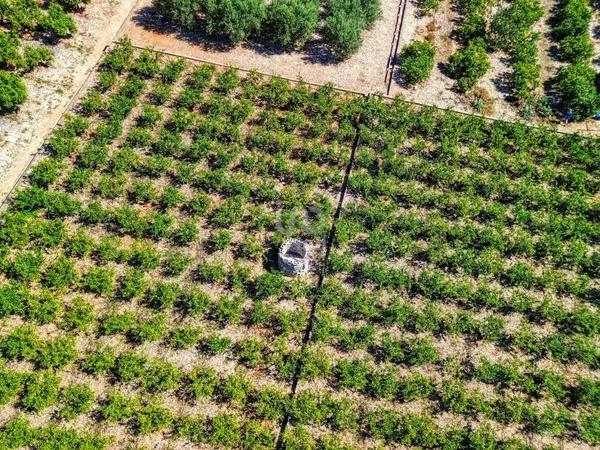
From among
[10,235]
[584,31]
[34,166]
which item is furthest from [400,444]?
[584,31]

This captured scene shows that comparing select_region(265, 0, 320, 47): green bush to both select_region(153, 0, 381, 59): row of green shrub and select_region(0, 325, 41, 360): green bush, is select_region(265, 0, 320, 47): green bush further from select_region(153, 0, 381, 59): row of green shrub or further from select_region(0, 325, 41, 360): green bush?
select_region(0, 325, 41, 360): green bush

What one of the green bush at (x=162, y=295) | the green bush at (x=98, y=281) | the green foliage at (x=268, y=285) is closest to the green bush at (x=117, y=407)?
the green bush at (x=162, y=295)

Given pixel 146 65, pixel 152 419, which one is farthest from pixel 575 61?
pixel 152 419

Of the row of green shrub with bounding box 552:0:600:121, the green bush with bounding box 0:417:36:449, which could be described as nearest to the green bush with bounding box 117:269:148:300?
the green bush with bounding box 0:417:36:449

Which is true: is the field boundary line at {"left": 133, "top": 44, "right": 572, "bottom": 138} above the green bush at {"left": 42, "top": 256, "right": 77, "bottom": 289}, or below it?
above

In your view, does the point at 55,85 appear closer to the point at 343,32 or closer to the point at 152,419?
the point at 343,32

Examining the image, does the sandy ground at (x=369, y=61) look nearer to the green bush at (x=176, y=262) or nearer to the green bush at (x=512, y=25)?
the green bush at (x=512, y=25)
